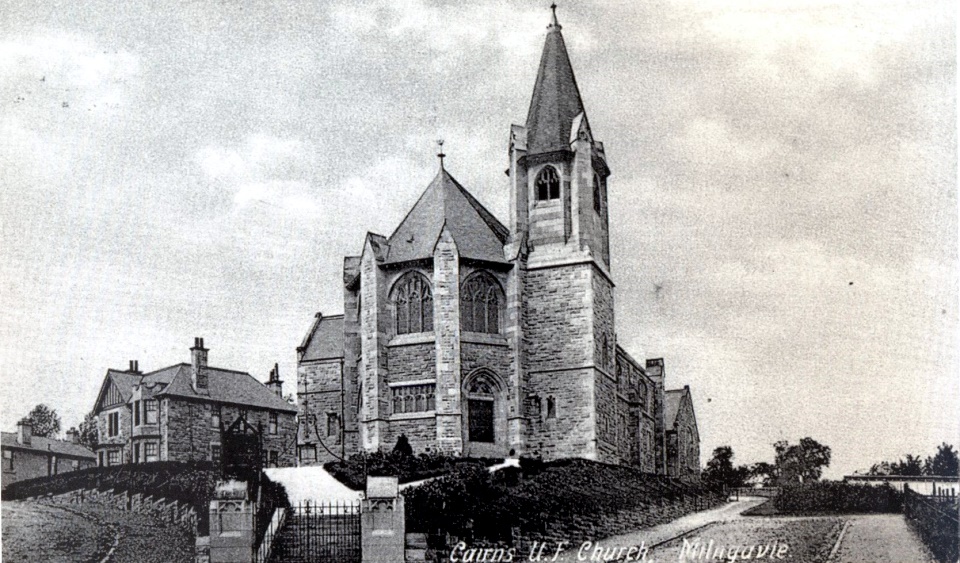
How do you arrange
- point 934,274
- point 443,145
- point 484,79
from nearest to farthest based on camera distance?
point 934,274 → point 484,79 → point 443,145

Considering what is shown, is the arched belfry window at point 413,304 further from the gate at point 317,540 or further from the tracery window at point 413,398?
the gate at point 317,540

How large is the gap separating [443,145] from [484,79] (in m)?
3.44

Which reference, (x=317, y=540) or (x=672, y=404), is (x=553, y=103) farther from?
(x=672, y=404)

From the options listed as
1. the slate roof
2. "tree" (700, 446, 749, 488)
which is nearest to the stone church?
"tree" (700, 446, 749, 488)

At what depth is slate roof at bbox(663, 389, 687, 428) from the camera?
52.3 m

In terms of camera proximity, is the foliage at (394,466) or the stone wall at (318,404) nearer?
the foliage at (394,466)

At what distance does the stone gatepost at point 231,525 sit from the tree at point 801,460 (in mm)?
13083

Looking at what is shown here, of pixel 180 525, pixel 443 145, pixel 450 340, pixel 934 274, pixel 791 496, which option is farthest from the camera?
pixel 450 340

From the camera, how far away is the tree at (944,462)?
2295cm

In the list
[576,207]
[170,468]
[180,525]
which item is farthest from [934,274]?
[170,468]

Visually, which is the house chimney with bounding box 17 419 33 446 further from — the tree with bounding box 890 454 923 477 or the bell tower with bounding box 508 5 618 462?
the tree with bounding box 890 454 923 477

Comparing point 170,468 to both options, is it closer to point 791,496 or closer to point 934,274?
point 791,496

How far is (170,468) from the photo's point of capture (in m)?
28.7

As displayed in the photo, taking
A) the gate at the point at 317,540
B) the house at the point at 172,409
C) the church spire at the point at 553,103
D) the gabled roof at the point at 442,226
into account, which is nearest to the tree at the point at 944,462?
the gate at the point at 317,540
